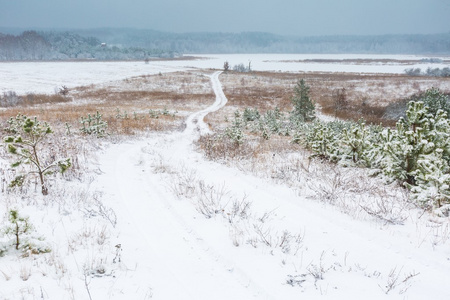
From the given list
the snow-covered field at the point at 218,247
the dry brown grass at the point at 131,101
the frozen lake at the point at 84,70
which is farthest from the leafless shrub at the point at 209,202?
the frozen lake at the point at 84,70

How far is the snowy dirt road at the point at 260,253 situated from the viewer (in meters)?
3.37

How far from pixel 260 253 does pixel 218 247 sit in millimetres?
640

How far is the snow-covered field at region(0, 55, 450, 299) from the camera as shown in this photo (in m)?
3.35

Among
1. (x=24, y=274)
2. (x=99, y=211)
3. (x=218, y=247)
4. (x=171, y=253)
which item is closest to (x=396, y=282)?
(x=218, y=247)

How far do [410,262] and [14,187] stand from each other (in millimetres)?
7123

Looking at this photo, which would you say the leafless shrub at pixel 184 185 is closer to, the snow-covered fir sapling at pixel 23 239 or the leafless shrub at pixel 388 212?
the snow-covered fir sapling at pixel 23 239

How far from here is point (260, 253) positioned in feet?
13.6

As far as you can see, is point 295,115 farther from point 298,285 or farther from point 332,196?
point 298,285

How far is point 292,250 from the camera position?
422 centimetres

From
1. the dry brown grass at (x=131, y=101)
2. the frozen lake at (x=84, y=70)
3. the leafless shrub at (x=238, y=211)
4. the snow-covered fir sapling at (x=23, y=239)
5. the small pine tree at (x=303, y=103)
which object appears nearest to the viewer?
the snow-covered fir sapling at (x=23, y=239)

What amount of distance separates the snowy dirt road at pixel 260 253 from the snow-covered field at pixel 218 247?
0.02 m

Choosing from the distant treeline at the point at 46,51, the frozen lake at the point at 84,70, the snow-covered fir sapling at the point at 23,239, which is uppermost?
the distant treeline at the point at 46,51

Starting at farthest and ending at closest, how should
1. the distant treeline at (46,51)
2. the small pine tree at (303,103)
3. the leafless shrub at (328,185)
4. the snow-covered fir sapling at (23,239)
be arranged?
1. the distant treeline at (46,51)
2. the small pine tree at (303,103)
3. the leafless shrub at (328,185)
4. the snow-covered fir sapling at (23,239)

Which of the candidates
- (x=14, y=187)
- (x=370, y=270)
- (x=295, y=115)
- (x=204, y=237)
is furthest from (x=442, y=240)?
(x=295, y=115)
